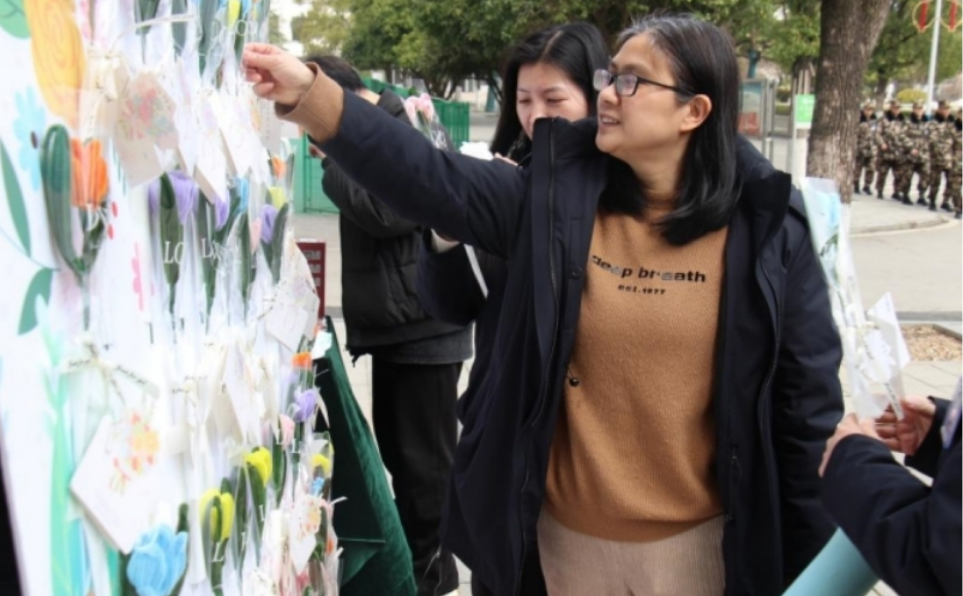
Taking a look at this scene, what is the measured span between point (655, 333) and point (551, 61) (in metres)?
0.79

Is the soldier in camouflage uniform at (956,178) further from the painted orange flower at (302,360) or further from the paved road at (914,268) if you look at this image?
the painted orange flower at (302,360)

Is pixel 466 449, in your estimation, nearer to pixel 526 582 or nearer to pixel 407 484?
pixel 526 582

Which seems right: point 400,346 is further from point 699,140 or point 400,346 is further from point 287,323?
point 699,140

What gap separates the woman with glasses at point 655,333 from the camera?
1.63 metres

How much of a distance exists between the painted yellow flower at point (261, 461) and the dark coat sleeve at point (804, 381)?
0.83 meters

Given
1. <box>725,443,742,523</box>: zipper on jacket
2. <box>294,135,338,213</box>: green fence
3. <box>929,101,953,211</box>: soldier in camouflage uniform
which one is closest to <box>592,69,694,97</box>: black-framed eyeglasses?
<box>725,443,742,523</box>: zipper on jacket

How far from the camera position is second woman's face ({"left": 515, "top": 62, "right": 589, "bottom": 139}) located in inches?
85.0

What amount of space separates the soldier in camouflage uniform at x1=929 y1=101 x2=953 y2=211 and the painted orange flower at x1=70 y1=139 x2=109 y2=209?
49.9 ft

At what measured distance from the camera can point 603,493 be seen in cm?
169

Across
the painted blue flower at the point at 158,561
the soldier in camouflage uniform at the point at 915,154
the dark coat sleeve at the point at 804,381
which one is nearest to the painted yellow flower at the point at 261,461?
the painted blue flower at the point at 158,561

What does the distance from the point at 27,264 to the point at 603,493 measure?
1.16 meters

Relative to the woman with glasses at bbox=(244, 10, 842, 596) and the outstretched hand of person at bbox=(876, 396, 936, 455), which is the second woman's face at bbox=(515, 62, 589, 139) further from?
the outstretched hand of person at bbox=(876, 396, 936, 455)

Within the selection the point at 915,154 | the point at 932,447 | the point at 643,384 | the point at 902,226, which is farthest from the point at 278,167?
the point at 915,154

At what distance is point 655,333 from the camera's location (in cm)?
162
